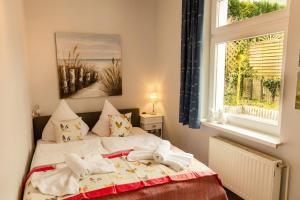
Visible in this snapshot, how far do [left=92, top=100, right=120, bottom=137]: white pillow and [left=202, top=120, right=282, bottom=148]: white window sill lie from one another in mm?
1540

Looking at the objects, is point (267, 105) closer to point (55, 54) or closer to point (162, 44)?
point (162, 44)

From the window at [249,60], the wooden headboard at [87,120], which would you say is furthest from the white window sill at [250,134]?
the wooden headboard at [87,120]

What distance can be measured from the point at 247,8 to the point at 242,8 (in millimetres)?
77

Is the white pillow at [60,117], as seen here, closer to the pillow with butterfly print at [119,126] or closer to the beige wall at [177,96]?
the pillow with butterfly print at [119,126]

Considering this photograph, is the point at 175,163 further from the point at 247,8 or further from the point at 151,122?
the point at 247,8

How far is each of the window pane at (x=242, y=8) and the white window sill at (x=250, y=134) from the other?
4.05 ft

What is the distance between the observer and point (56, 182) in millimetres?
1891

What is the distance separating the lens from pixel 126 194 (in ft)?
5.83

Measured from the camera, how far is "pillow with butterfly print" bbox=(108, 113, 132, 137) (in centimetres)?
332

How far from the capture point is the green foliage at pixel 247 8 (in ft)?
7.31

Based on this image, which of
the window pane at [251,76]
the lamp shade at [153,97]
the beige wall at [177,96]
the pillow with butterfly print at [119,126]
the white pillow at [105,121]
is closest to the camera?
the beige wall at [177,96]

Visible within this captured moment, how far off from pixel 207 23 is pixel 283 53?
1127 millimetres

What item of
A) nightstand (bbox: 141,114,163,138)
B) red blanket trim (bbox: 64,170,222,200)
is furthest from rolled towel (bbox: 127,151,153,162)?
nightstand (bbox: 141,114,163,138)

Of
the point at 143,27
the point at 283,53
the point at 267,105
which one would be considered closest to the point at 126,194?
the point at 267,105
